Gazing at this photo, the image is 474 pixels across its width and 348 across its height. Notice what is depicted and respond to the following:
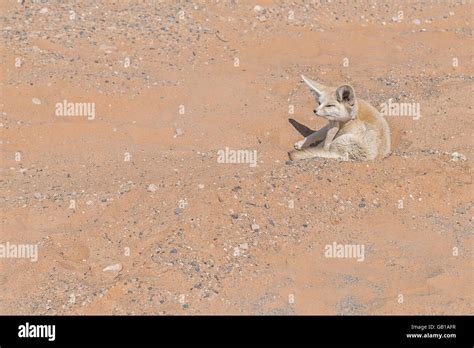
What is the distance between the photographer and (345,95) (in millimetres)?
8703

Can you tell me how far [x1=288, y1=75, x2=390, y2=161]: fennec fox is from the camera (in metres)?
8.75

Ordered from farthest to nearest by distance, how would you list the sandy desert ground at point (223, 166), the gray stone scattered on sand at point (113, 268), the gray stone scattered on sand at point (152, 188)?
1. the gray stone scattered on sand at point (152, 188)
2. the gray stone scattered on sand at point (113, 268)
3. the sandy desert ground at point (223, 166)

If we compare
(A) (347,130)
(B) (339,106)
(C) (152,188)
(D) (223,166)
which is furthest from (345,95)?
(C) (152,188)

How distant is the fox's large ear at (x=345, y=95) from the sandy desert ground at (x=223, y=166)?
84 centimetres

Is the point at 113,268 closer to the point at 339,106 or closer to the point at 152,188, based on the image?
the point at 152,188

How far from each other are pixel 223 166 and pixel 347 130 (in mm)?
1706

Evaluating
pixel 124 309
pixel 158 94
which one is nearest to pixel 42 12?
pixel 158 94

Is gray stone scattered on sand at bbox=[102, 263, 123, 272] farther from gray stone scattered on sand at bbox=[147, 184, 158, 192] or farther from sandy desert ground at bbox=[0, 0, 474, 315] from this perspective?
gray stone scattered on sand at bbox=[147, 184, 158, 192]

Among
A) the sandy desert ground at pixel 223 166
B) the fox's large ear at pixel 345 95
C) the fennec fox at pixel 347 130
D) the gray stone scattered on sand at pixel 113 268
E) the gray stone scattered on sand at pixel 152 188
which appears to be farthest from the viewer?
the fennec fox at pixel 347 130

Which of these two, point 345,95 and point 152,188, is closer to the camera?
point 152,188

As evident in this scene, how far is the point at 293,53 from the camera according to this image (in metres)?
12.1

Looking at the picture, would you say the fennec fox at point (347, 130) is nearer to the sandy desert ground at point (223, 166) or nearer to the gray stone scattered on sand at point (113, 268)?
the sandy desert ground at point (223, 166)

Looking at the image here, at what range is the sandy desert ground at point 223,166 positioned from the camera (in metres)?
6.81

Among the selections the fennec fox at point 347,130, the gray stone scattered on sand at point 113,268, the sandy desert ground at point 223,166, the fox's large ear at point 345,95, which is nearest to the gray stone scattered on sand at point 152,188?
the sandy desert ground at point 223,166
